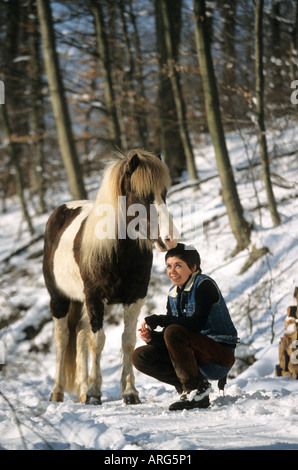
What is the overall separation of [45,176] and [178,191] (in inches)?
307

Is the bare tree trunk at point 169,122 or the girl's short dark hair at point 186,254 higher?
the bare tree trunk at point 169,122

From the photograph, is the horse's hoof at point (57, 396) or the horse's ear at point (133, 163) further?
the horse's hoof at point (57, 396)

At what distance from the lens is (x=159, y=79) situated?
14.4m

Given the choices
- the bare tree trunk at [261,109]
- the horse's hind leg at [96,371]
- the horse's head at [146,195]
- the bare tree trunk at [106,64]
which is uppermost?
the bare tree trunk at [106,64]

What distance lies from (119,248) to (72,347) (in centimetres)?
161

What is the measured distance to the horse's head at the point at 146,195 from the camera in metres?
3.94

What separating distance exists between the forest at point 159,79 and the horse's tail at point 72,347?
3.09m

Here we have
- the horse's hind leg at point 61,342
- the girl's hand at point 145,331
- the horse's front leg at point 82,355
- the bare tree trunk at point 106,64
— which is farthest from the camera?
the bare tree trunk at point 106,64

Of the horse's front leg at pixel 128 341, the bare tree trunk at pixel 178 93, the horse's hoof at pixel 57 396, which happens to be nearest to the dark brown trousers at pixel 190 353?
the horse's front leg at pixel 128 341

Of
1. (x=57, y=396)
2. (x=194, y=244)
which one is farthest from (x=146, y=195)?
(x=194, y=244)

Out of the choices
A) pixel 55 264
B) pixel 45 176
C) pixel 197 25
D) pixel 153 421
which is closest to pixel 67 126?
pixel 197 25

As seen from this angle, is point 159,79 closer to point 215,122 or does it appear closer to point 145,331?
point 215,122

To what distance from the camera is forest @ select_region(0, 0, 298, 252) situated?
9039mm

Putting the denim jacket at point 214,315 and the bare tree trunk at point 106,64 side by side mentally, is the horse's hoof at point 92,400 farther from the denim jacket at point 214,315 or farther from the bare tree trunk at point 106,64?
the bare tree trunk at point 106,64
